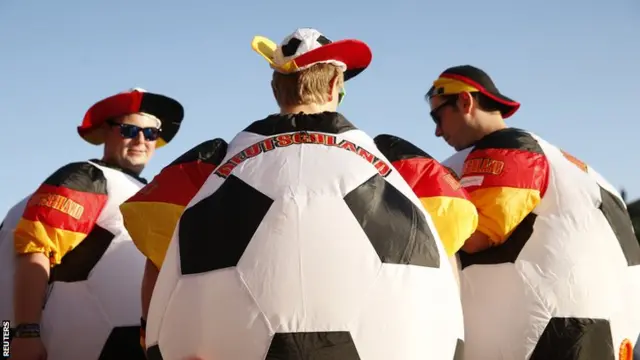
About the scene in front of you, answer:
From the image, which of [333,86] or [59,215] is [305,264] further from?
[59,215]

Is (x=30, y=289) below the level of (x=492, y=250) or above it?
below

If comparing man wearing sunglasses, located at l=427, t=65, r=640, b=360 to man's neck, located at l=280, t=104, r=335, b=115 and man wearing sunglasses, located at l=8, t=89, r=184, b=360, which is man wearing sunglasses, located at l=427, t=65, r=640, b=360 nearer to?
man's neck, located at l=280, t=104, r=335, b=115

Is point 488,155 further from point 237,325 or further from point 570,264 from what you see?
point 237,325

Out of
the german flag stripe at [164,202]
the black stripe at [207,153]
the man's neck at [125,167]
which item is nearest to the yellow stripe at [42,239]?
the man's neck at [125,167]

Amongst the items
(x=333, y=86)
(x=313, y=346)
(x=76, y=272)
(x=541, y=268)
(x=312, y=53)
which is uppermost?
(x=312, y=53)

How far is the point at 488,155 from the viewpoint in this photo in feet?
16.4

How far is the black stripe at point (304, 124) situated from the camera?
347cm

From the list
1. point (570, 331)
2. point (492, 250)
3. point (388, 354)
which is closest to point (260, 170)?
point (388, 354)

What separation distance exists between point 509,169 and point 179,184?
227 centimetres

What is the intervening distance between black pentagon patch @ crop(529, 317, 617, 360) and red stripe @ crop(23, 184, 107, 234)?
10.2 feet

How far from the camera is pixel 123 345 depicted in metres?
5.28

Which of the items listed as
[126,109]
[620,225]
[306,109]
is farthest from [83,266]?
[620,225]

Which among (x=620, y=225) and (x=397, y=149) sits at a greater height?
(x=397, y=149)

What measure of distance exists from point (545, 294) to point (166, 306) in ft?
8.47
